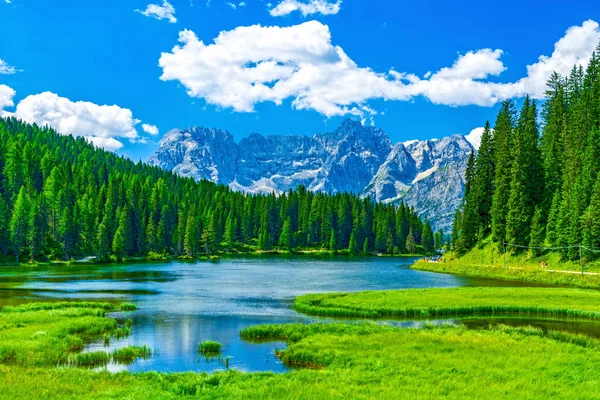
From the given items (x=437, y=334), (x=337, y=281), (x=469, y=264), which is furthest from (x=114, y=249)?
(x=437, y=334)

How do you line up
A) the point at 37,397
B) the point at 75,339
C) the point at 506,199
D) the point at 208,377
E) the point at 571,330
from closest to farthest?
the point at 37,397
the point at 208,377
the point at 75,339
the point at 571,330
the point at 506,199

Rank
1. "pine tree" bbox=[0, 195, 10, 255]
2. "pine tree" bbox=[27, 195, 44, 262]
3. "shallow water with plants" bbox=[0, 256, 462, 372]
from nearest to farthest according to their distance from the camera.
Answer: "shallow water with plants" bbox=[0, 256, 462, 372] → "pine tree" bbox=[0, 195, 10, 255] → "pine tree" bbox=[27, 195, 44, 262]

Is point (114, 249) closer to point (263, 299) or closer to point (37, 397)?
point (263, 299)

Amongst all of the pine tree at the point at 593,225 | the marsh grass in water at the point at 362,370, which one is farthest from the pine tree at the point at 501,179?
the marsh grass in water at the point at 362,370

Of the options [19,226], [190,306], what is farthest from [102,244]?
[190,306]

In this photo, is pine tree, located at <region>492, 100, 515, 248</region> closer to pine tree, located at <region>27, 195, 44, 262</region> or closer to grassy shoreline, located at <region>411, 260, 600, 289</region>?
grassy shoreline, located at <region>411, 260, 600, 289</region>

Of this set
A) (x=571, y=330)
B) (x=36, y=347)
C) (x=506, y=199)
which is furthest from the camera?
(x=506, y=199)

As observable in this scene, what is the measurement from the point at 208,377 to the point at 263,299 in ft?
137

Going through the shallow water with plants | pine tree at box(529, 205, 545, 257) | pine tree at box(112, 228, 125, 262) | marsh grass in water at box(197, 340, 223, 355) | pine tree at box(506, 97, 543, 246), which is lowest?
the shallow water with plants

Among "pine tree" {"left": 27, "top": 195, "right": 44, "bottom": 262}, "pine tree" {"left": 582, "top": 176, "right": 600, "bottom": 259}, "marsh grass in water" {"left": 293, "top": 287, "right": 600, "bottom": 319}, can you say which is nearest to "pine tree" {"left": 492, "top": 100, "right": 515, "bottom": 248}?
"pine tree" {"left": 582, "top": 176, "right": 600, "bottom": 259}

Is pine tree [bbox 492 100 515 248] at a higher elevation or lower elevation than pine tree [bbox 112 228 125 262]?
higher

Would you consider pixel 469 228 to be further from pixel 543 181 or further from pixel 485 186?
pixel 543 181

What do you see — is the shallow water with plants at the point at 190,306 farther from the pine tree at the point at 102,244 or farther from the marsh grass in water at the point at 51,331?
the pine tree at the point at 102,244

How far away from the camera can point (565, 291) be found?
70812 mm
